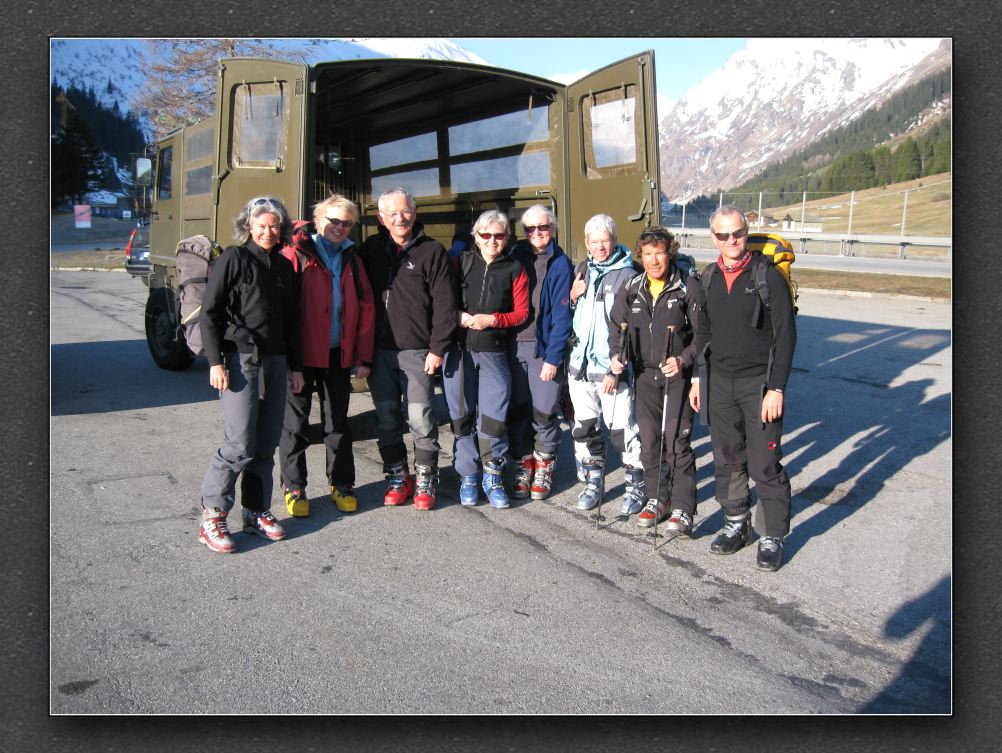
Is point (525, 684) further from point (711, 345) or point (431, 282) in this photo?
point (431, 282)

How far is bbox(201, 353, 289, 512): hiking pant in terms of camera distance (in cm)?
395

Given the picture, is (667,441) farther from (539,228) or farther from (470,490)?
(539,228)

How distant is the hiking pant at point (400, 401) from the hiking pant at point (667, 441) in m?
1.16

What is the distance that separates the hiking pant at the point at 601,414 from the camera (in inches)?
184

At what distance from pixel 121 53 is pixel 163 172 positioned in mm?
5387

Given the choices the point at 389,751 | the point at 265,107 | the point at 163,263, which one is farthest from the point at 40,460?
the point at 163,263

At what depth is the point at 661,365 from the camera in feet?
14.2

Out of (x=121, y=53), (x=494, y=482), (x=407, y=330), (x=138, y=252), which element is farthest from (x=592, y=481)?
(x=138, y=252)

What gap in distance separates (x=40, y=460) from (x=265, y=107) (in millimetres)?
3261

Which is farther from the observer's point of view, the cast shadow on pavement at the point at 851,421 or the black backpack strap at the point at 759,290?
the cast shadow on pavement at the point at 851,421

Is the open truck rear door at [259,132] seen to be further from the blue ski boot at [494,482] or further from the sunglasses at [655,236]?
the sunglasses at [655,236]

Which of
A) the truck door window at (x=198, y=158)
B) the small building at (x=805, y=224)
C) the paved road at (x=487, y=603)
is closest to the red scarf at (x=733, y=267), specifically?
the paved road at (x=487, y=603)

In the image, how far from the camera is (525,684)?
2955 millimetres

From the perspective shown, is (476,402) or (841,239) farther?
(841,239)
